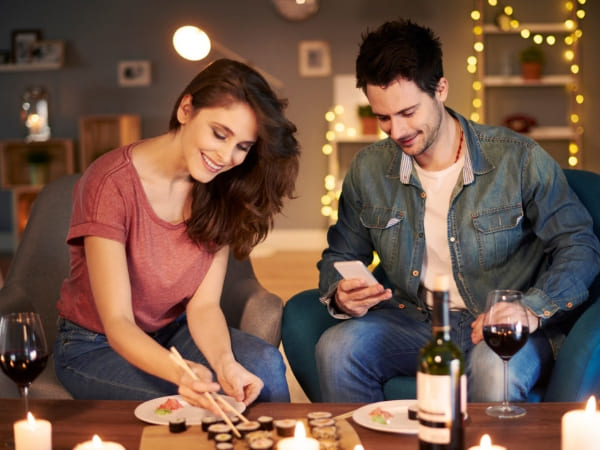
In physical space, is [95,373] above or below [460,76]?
below

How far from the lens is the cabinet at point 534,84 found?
6.85 metres

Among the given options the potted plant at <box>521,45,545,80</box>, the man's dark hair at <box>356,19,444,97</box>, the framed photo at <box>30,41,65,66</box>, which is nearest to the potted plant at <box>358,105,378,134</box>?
the potted plant at <box>521,45,545,80</box>

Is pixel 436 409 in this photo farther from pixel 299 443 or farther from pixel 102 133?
pixel 102 133

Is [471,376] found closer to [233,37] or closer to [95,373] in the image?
[95,373]

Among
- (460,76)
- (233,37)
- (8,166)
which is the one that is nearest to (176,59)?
(233,37)

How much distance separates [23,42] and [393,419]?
6.80 m

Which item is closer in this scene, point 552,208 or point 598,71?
point 552,208

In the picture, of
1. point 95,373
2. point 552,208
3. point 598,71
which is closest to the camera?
point 95,373

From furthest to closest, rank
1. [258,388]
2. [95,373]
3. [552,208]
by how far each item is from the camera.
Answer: [552,208] → [95,373] → [258,388]

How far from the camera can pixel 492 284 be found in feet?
7.30

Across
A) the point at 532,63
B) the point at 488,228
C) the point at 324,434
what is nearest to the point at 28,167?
the point at 532,63

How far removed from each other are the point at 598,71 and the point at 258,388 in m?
6.21

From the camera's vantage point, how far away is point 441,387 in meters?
1.10

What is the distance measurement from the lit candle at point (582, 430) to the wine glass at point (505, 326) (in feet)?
0.85
